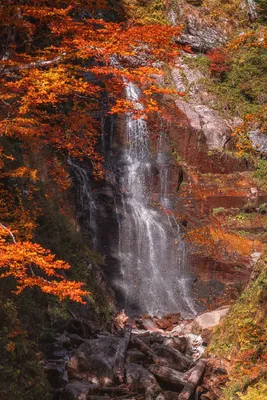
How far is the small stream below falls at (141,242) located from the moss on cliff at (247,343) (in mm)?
8375

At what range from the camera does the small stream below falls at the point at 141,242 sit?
17.4m

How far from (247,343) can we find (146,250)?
41.0ft

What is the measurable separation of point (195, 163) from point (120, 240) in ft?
22.6

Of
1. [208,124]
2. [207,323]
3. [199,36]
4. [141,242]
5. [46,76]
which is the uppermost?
[199,36]

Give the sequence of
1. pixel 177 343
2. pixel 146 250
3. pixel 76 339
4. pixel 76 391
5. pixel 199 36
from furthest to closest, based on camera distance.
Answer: pixel 199 36 < pixel 146 250 < pixel 177 343 < pixel 76 339 < pixel 76 391

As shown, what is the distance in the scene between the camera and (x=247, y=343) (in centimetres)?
625

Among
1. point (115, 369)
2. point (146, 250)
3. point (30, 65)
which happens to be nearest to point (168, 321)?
point (146, 250)

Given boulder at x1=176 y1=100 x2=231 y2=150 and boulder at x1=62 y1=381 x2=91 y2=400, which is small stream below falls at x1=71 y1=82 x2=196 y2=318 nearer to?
boulder at x1=176 y1=100 x2=231 y2=150

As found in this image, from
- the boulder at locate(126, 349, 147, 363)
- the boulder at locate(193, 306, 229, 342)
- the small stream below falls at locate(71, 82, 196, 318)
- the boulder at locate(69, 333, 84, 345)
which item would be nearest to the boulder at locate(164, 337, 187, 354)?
the boulder at locate(193, 306, 229, 342)

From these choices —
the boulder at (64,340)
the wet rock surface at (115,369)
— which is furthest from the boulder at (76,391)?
the boulder at (64,340)

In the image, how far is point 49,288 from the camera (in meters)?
5.51

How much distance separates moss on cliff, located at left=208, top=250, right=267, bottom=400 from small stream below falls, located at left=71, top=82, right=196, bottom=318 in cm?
838

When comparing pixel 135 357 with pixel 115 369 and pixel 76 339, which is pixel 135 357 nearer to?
pixel 115 369

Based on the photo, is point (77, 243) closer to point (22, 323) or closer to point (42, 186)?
point (42, 186)
